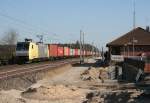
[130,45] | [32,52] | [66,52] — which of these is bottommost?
[66,52]

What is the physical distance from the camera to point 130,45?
76.8 metres

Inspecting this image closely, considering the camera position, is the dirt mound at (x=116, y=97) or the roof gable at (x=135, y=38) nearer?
the dirt mound at (x=116, y=97)

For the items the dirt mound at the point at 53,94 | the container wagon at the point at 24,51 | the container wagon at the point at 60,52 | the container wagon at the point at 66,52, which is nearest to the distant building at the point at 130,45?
the container wagon at the point at 24,51

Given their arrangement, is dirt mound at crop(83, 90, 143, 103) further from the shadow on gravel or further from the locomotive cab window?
the locomotive cab window

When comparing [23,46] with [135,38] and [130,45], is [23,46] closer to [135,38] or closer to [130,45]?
[130,45]

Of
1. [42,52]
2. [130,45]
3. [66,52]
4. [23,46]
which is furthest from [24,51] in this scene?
[66,52]

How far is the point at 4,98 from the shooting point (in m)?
23.4

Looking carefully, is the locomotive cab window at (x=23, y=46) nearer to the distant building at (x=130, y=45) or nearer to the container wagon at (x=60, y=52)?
the distant building at (x=130, y=45)

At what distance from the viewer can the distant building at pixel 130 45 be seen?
75.4m

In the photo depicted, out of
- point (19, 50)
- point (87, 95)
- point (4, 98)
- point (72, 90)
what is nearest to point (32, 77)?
point (72, 90)

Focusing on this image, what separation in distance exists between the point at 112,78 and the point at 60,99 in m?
18.1

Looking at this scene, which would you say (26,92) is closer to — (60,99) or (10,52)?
(60,99)

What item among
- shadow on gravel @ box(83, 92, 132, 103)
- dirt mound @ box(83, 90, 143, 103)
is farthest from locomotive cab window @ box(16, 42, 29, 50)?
shadow on gravel @ box(83, 92, 132, 103)

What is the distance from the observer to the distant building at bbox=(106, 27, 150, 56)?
75.4 m
